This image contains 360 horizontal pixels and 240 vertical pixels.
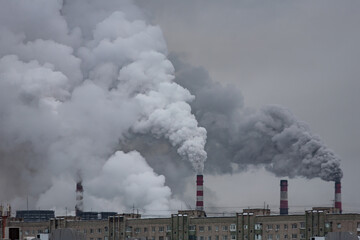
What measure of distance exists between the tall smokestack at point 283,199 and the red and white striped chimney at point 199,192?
45.0ft

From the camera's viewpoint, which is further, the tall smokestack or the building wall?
the tall smokestack

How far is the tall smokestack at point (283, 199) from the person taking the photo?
183125mm

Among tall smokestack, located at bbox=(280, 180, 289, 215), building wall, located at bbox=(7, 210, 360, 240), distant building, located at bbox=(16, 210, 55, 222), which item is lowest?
building wall, located at bbox=(7, 210, 360, 240)

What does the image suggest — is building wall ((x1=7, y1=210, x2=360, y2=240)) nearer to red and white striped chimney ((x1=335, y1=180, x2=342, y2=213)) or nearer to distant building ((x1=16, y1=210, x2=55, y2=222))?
distant building ((x1=16, y1=210, x2=55, y2=222))

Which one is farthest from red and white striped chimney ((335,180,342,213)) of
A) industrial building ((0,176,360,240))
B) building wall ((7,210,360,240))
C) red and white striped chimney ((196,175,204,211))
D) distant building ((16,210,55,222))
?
distant building ((16,210,55,222))

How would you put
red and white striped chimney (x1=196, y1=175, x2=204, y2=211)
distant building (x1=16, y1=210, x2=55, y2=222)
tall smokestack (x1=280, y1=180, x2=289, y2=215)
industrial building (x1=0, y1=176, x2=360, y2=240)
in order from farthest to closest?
distant building (x1=16, y1=210, x2=55, y2=222), red and white striped chimney (x1=196, y1=175, x2=204, y2=211), tall smokestack (x1=280, y1=180, x2=289, y2=215), industrial building (x1=0, y1=176, x2=360, y2=240)

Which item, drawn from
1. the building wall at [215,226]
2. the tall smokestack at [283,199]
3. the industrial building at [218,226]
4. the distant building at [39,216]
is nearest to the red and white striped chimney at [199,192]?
the tall smokestack at [283,199]

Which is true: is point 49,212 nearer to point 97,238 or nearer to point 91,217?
point 91,217

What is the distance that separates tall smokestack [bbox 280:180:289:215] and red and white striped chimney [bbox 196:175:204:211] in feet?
45.0

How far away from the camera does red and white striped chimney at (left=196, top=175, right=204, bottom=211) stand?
188875 millimetres

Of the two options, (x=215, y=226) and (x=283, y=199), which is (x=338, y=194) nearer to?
(x=283, y=199)

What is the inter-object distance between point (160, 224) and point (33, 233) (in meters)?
23.4

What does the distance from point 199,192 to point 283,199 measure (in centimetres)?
1494

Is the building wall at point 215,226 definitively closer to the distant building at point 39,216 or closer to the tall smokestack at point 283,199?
the distant building at point 39,216
